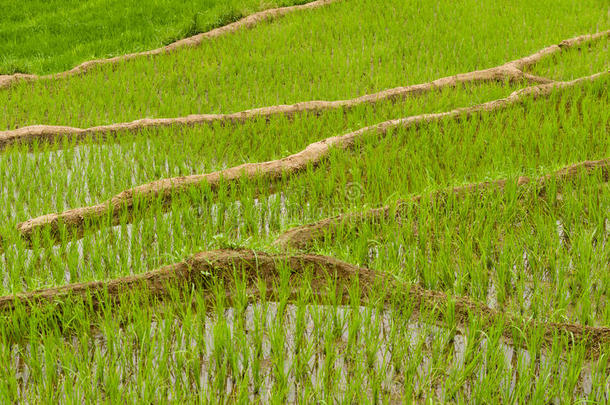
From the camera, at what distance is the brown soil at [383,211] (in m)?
3.26

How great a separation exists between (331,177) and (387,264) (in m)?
1.19

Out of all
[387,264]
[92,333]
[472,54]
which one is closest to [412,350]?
[387,264]

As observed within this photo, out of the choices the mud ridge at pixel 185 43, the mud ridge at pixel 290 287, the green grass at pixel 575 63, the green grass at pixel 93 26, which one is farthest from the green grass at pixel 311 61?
the mud ridge at pixel 290 287

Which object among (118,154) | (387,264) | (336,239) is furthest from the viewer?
(118,154)

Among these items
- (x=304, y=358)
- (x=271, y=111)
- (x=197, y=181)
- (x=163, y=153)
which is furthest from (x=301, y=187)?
(x=304, y=358)

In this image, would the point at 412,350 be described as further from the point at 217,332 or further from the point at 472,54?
the point at 472,54

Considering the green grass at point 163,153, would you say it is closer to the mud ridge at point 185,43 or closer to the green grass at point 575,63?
the green grass at point 575,63

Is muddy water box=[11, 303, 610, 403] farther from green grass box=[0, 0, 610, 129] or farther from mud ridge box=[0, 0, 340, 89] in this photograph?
mud ridge box=[0, 0, 340, 89]

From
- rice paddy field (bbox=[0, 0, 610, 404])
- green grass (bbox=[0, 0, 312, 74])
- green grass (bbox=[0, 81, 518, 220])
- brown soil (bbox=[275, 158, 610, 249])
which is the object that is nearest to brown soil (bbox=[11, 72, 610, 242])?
rice paddy field (bbox=[0, 0, 610, 404])

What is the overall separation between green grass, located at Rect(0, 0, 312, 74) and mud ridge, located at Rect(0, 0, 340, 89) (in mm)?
256

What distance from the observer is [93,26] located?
927 cm

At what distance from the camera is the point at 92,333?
2564 millimetres

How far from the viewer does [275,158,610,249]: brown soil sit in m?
3.26

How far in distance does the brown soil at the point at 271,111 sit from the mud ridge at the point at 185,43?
2488mm
